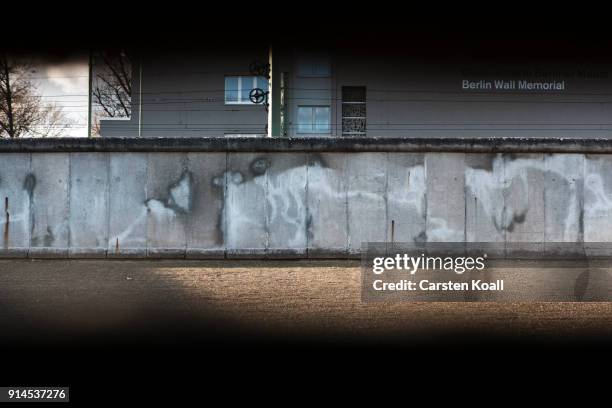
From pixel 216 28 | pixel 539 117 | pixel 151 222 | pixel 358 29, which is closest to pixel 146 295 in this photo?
pixel 151 222

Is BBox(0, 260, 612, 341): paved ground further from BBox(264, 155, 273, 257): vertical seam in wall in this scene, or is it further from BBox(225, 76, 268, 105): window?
BBox(225, 76, 268, 105): window

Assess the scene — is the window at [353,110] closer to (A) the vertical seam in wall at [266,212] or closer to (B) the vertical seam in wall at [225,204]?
(A) the vertical seam in wall at [266,212]

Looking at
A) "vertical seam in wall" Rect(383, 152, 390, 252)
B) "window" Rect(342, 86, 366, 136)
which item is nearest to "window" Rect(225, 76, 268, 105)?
"window" Rect(342, 86, 366, 136)

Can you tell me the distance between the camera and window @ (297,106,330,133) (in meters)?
31.1

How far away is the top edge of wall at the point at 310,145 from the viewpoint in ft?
38.9

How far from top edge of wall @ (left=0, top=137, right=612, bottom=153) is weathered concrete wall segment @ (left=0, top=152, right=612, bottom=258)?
13 cm

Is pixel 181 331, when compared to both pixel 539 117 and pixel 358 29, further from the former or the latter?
pixel 539 117

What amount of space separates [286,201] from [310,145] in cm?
117

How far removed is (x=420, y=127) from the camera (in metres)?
27.0

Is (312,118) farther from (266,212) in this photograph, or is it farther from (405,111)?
(266,212)
